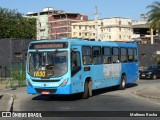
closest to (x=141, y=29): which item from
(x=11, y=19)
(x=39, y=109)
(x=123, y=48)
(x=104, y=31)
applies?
(x=104, y=31)

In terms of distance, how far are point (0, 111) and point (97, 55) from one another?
28.9 feet

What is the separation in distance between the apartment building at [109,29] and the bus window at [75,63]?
132m

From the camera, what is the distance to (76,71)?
63.8 ft

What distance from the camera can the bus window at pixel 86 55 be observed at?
67.5ft

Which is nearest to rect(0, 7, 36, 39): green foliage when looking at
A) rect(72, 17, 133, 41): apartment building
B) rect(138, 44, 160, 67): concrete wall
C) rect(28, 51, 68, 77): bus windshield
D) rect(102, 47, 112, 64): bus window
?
rect(138, 44, 160, 67): concrete wall

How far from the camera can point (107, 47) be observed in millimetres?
23781

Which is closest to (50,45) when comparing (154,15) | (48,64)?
(48,64)

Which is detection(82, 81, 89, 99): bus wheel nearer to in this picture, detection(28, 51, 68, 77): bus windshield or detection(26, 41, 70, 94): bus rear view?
detection(26, 41, 70, 94): bus rear view

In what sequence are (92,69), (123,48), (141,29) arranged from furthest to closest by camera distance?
(141,29) < (123,48) < (92,69)

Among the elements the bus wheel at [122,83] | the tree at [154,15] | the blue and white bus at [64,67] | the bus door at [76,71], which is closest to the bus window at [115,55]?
the bus wheel at [122,83]

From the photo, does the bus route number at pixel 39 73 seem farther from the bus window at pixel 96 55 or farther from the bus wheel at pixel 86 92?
the bus window at pixel 96 55

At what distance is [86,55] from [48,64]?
2565 millimetres

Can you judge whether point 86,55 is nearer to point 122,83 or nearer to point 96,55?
point 96,55

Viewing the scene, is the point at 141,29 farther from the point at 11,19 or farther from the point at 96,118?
the point at 96,118
